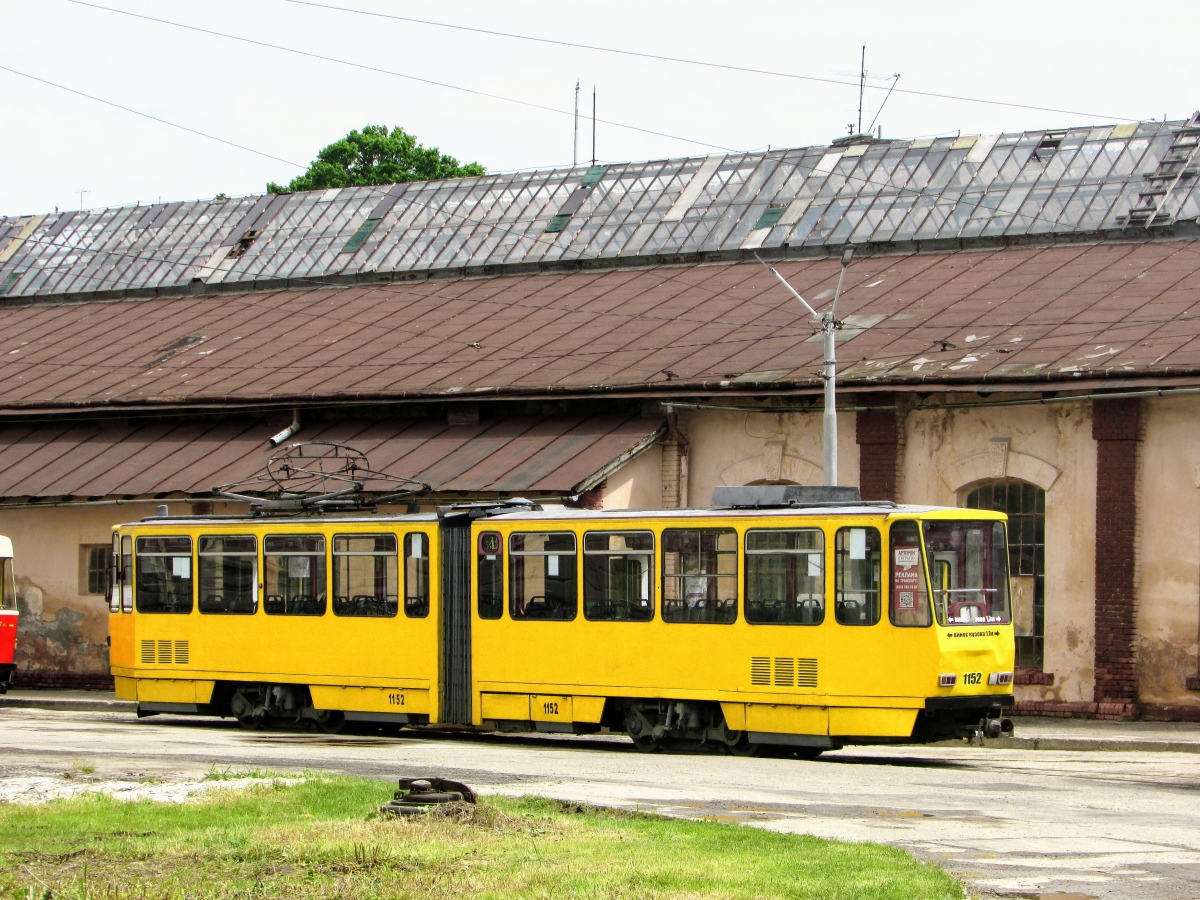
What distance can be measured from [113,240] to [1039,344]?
80.4 ft

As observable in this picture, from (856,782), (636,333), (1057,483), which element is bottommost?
(856,782)

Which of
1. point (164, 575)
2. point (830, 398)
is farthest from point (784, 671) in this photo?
point (164, 575)

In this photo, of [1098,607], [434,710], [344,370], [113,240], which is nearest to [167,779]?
[434,710]

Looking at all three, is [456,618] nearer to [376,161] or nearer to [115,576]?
[115,576]

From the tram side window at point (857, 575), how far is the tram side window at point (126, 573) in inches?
392

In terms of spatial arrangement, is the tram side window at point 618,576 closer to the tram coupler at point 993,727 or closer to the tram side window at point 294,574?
the tram coupler at point 993,727

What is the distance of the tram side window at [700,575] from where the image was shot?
17.7 metres

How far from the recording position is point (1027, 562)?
24.0m

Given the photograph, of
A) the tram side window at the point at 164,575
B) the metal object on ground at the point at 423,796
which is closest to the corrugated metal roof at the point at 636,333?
the tram side window at the point at 164,575

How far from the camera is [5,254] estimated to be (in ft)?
136

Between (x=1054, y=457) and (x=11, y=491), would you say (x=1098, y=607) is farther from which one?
(x=11, y=491)

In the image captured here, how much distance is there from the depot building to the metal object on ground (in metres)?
13.5

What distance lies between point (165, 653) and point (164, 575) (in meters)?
1.00

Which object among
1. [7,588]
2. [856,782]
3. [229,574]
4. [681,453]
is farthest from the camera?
[7,588]
